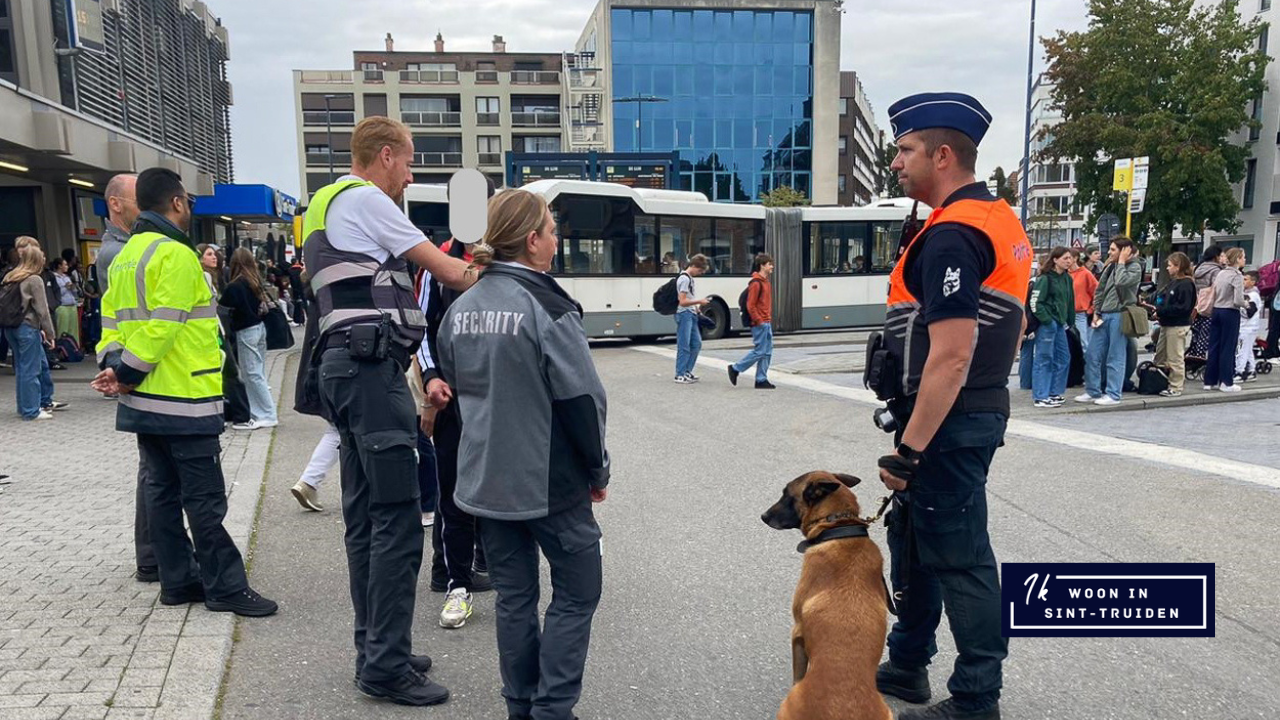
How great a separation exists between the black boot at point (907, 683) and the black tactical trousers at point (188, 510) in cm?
288

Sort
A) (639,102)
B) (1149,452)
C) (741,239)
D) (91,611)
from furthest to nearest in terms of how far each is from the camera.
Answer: (639,102) < (741,239) < (1149,452) < (91,611)

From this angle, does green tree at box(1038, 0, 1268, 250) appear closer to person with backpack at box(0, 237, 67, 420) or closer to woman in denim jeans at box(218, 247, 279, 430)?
woman in denim jeans at box(218, 247, 279, 430)

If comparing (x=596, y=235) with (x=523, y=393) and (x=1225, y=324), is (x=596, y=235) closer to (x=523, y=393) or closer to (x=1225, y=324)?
(x=1225, y=324)

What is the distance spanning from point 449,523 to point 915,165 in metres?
2.64

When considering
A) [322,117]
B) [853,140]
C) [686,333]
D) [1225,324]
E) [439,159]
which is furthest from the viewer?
[853,140]

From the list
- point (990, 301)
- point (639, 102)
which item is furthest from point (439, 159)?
point (990, 301)

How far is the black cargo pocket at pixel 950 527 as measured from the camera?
283 centimetres

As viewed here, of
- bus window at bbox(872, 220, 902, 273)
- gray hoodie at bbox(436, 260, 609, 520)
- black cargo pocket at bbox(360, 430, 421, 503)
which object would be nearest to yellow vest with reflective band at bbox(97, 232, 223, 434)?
black cargo pocket at bbox(360, 430, 421, 503)

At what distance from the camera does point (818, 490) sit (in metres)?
3.10

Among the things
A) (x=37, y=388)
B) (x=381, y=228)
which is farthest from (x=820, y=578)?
(x=37, y=388)

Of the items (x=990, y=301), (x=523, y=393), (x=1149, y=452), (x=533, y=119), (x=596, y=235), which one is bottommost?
(x=1149, y=452)

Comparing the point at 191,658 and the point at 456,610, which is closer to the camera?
the point at 191,658

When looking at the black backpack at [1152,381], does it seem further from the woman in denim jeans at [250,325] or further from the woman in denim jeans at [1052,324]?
the woman in denim jeans at [250,325]

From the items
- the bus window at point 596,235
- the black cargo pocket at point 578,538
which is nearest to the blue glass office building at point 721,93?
the bus window at point 596,235
